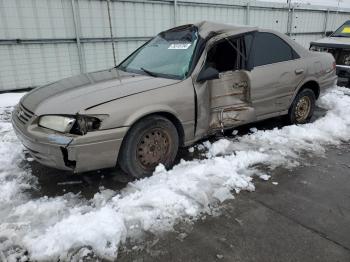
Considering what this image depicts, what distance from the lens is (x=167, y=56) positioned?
455 cm

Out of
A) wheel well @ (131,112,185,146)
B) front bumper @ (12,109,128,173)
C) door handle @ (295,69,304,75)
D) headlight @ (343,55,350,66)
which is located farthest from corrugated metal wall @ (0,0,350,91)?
wheel well @ (131,112,185,146)

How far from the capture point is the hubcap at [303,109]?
18.4ft

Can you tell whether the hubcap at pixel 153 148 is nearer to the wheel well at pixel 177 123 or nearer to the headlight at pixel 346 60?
the wheel well at pixel 177 123

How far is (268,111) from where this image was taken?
511 centimetres

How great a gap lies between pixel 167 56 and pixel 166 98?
93cm

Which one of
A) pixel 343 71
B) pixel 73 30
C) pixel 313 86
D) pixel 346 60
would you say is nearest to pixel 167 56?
pixel 313 86

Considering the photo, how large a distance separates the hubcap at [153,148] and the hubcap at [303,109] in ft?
8.75

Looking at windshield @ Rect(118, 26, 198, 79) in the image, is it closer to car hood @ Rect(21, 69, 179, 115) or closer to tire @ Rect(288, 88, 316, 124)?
car hood @ Rect(21, 69, 179, 115)

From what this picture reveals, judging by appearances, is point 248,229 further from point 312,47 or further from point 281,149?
point 312,47

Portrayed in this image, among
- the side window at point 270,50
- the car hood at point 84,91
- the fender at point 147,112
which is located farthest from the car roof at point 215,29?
the fender at point 147,112

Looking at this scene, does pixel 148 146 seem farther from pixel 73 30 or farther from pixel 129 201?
pixel 73 30

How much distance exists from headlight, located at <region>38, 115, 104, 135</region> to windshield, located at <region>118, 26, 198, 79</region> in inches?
45.8

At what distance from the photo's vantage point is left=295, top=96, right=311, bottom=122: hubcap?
5.62 metres

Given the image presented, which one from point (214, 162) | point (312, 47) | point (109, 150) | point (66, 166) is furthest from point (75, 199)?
point (312, 47)
